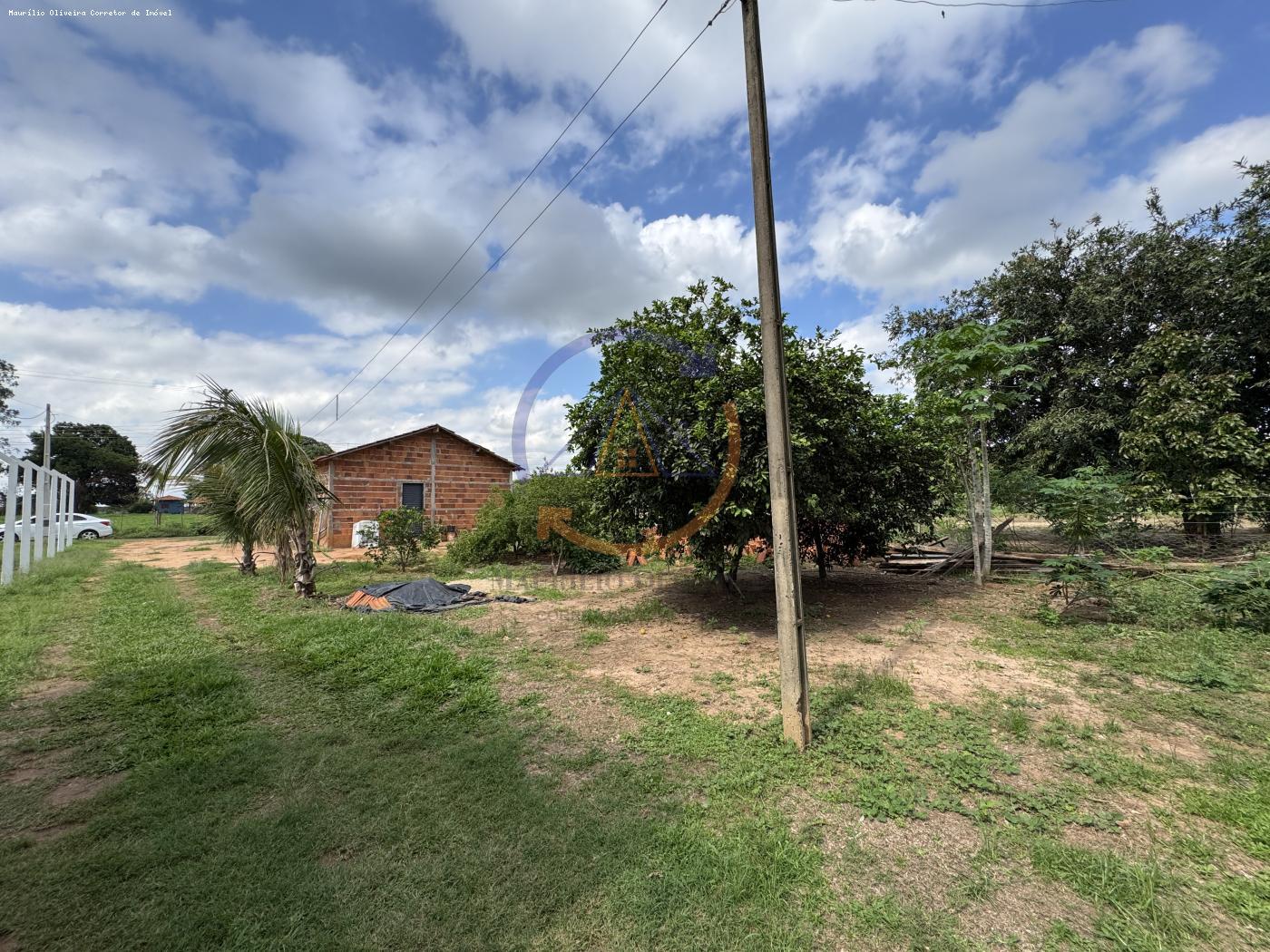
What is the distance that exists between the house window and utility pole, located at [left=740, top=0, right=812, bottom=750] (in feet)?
52.6

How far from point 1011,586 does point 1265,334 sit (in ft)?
27.5

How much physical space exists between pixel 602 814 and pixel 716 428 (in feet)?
13.9

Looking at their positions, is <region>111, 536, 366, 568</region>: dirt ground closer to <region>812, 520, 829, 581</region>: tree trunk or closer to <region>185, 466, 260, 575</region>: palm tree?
<region>185, 466, 260, 575</region>: palm tree

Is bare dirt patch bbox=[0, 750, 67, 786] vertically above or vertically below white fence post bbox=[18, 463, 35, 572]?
below

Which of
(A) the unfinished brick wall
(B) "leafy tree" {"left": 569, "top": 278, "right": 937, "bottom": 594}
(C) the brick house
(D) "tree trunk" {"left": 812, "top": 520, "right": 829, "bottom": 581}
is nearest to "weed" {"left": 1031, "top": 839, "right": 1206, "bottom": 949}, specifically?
(B) "leafy tree" {"left": 569, "top": 278, "right": 937, "bottom": 594}

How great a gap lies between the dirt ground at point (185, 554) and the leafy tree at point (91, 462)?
2192cm

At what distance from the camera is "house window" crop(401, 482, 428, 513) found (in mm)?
17281

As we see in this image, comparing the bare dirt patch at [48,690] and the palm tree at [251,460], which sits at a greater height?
the palm tree at [251,460]

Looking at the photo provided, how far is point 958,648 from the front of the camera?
5789mm

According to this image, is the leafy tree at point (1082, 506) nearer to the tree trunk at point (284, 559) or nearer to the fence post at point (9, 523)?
the tree trunk at point (284, 559)

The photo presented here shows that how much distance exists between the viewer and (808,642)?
20.2ft

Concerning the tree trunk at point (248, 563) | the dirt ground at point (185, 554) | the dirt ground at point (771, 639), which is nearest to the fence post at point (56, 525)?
the dirt ground at point (185, 554)

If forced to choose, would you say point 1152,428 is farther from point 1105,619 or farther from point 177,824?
point 177,824

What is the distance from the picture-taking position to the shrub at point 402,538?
12.1 metres
